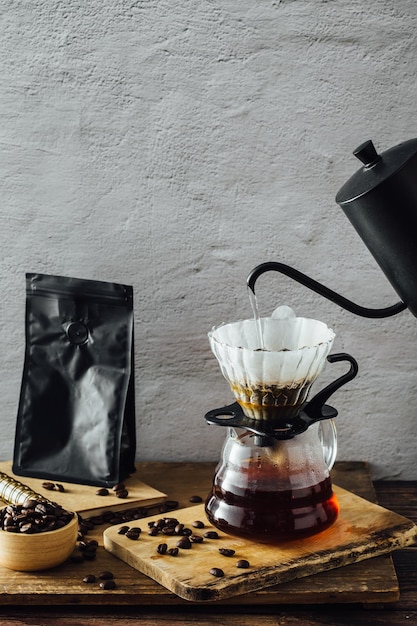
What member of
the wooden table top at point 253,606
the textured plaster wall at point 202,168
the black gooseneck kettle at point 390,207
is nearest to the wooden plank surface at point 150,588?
the wooden table top at point 253,606

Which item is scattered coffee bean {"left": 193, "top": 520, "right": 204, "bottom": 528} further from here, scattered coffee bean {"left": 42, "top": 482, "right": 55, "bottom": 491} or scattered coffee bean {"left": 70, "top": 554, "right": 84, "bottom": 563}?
scattered coffee bean {"left": 42, "top": 482, "right": 55, "bottom": 491}

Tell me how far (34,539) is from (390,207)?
0.58m

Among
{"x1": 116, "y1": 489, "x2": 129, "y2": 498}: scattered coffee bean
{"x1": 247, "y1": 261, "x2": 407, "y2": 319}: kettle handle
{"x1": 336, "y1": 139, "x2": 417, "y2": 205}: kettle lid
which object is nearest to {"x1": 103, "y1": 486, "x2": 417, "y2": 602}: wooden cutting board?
{"x1": 116, "y1": 489, "x2": 129, "y2": 498}: scattered coffee bean

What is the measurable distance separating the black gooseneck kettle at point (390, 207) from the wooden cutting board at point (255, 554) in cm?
31

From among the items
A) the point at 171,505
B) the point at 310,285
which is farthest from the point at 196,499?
the point at 310,285

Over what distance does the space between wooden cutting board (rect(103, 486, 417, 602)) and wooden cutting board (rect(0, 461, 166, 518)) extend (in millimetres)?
96

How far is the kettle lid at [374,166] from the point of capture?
0.96m

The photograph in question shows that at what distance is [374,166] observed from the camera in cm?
99

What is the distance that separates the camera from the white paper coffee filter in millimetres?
1104

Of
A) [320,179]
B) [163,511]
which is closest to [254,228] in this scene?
[320,179]

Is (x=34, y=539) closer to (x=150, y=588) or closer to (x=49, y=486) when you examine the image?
(x=150, y=588)

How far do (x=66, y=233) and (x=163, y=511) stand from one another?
495mm

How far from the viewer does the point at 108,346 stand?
1.37m

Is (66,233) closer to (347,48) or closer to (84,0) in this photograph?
(84,0)
